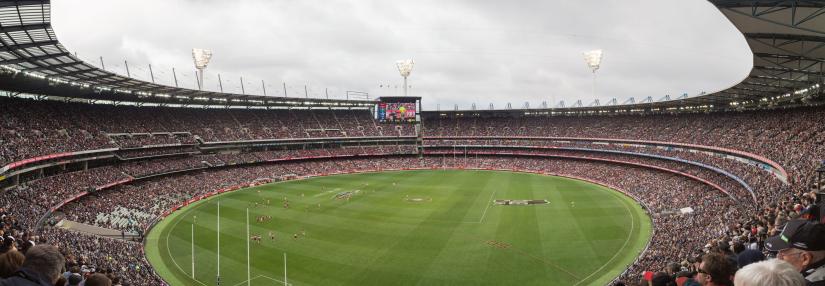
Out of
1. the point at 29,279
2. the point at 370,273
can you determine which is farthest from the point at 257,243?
the point at 29,279

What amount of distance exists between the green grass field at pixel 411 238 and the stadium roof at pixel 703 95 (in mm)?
15729

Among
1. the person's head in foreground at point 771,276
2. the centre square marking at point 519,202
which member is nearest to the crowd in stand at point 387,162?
the person's head in foreground at point 771,276

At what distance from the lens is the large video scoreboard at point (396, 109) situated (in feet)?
306

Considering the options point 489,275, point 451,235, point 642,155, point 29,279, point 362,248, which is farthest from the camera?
point 642,155

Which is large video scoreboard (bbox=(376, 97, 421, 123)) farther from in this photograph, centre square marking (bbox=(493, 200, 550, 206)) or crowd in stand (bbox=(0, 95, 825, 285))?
centre square marking (bbox=(493, 200, 550, 206))

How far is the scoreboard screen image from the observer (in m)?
93.2

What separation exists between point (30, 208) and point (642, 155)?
245 ft

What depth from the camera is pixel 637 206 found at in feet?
155

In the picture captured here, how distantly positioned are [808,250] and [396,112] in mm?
89655

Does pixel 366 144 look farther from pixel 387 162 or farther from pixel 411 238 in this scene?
pixel 411 238

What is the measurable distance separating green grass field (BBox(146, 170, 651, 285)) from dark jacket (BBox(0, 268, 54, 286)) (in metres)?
24.1

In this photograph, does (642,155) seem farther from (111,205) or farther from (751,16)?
(111,205)

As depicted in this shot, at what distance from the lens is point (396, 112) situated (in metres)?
93.6

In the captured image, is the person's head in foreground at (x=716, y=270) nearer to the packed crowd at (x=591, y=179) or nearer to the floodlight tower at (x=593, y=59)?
the packed crowd at (x=591, y=179)
